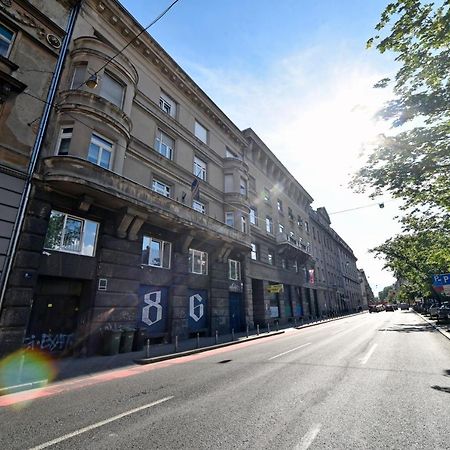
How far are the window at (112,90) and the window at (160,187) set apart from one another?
15.7 feet

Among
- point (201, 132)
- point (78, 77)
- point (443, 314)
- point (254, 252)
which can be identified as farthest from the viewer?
point (254, 252)

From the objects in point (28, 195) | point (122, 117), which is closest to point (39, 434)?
point (28, 195)

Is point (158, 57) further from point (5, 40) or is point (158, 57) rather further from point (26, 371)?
point (26, 371)

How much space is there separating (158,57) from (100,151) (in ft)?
31.3

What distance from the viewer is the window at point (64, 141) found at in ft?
41.6

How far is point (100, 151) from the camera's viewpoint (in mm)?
13797

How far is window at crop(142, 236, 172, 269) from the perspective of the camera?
52.4 feet

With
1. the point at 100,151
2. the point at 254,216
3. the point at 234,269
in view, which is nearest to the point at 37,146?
the point at 100,151

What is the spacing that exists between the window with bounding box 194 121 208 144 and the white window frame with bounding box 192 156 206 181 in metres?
2.10

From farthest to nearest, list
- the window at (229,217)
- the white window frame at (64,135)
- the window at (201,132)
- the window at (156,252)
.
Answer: the window at (229,217) < the window at (201,132) < the window at (156,252) < the white window frame at (64,135)

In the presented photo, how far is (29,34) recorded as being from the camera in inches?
486

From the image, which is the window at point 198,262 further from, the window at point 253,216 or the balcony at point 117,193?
the window at point 253,216

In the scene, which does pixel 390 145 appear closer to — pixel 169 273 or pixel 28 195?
pixel 169 273

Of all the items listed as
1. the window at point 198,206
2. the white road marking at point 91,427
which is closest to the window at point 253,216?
the window at point 198,206
